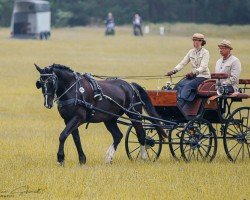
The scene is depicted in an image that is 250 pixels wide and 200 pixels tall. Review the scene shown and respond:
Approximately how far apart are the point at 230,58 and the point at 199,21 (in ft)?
235

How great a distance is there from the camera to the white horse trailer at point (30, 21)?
72.0 metres

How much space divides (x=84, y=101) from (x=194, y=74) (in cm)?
212

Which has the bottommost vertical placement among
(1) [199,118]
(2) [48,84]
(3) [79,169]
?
(3) [79,169]

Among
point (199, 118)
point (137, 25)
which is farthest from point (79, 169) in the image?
point (137, 25)

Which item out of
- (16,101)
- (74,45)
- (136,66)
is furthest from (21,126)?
(74,45)

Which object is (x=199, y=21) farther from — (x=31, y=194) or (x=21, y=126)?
(x=31, y=194)

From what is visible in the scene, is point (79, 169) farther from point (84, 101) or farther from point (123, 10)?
point (123, 10)

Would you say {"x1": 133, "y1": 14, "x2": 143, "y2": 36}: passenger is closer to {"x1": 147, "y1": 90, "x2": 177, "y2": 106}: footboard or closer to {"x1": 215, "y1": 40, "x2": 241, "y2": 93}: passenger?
{"x1": 215, "y1": 40, "x2": 241, "y2": 93}: passenger

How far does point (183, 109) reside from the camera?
55.4 ft

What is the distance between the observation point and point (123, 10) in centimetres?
9694

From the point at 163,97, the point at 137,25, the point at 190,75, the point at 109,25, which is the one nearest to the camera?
the point at 163,97

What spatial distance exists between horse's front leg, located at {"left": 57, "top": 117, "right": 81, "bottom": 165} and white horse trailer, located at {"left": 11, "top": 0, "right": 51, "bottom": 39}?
184 ft

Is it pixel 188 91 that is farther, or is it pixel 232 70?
pixel 232 70

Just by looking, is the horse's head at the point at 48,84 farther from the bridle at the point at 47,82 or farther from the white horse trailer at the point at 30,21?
the white horse trailer at the point at 30,21
